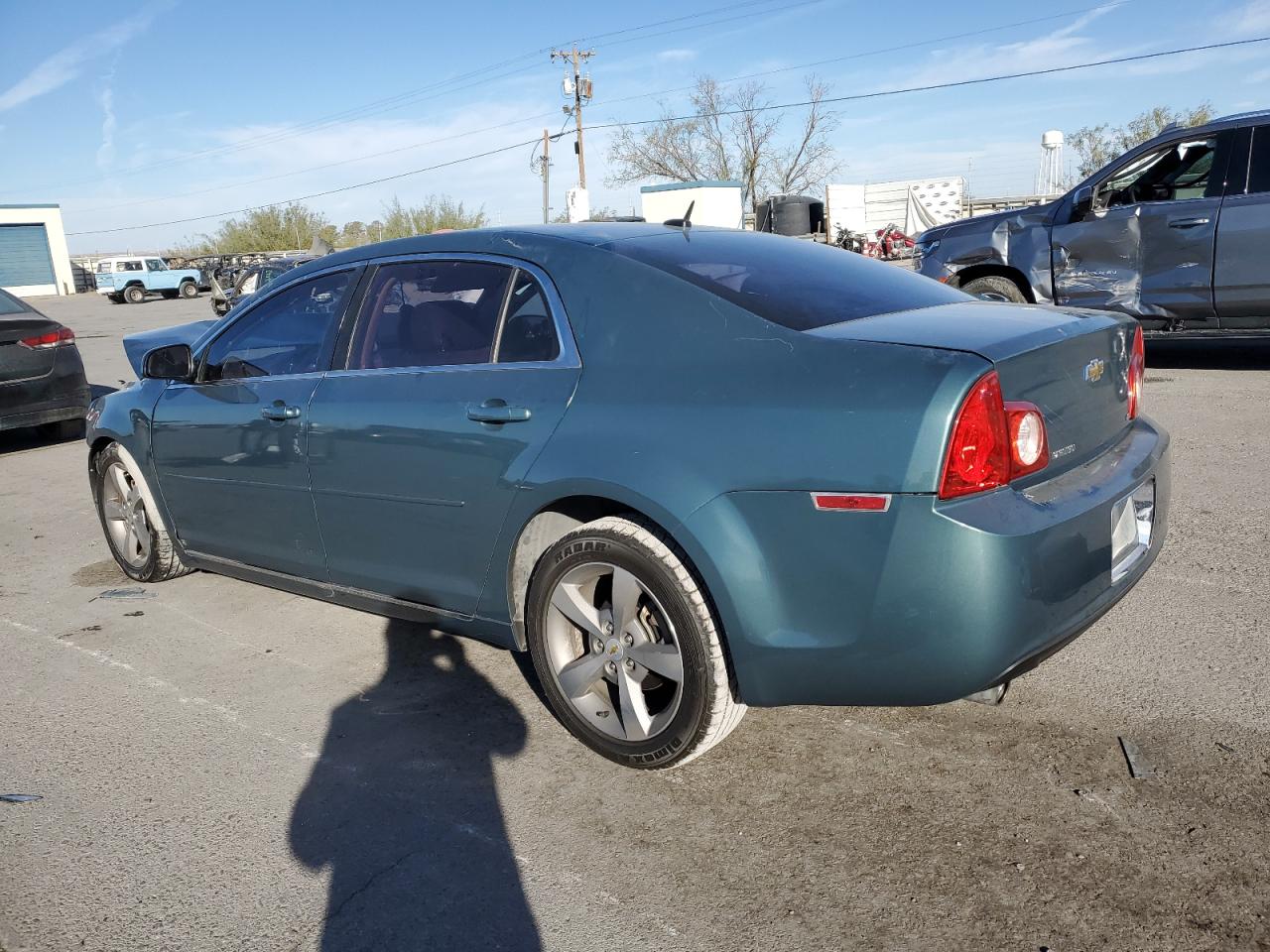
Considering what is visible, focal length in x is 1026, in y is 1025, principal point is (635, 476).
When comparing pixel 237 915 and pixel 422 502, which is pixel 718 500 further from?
pixel 237 915

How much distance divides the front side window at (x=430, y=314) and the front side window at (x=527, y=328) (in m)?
0.06

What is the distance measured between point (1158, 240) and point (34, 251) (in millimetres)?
62314

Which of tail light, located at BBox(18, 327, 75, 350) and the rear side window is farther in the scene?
tail light, located at BBox(18, 327, 75, 350)

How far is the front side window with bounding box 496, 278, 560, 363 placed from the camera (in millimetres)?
3197

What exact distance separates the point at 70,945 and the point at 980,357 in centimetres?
258

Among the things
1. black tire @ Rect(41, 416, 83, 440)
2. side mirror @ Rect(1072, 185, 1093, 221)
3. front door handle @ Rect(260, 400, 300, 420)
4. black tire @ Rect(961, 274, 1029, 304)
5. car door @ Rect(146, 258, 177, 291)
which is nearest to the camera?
front door handle @ Rect(260, 400, 300, 420)

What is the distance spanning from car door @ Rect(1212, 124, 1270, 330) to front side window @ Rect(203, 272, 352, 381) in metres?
6.93

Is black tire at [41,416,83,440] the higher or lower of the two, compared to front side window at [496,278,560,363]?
lower

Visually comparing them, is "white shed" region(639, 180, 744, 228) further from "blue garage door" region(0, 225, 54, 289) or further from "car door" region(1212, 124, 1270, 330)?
"blue garage door" region(0, 225, 54, 289)

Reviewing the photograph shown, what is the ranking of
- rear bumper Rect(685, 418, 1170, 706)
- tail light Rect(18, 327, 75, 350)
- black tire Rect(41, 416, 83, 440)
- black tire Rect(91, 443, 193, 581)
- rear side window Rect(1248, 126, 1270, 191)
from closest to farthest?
rear bumper Rect(685, 418, 1170, 706), black tire Rect(91, 443, 193, 581), rear side window Rect(1248, 126, 1270, 191), tail light Rect(18, 327, 75, 350), black tire Rect(41, 416, 83, 440)

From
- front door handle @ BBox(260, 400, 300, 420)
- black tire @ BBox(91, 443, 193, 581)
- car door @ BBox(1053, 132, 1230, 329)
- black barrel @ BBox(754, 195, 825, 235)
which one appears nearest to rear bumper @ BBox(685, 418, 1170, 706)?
front door handle @ BBox(260, 400, 300, 420)

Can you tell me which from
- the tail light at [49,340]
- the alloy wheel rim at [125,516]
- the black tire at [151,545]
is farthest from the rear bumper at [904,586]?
the tail light at [49,340]

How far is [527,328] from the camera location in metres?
3.27

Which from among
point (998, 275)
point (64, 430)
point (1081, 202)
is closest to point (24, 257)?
point (64, 430)
